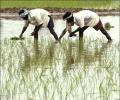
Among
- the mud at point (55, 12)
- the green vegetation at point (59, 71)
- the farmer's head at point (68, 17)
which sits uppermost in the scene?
the farmer's head at point (68, 17)

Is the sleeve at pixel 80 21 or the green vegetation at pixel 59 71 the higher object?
the sleeve at pixel 80 21

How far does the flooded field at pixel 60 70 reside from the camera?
22.1ft

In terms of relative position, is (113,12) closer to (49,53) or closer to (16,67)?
(49,53)

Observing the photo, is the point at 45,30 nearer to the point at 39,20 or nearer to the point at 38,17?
the point at 39,20

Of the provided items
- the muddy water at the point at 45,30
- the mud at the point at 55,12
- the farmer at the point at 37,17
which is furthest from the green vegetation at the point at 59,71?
the mud at the point at 55,12

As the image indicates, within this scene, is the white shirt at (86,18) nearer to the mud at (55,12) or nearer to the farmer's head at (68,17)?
the farmer's head at (68,17)

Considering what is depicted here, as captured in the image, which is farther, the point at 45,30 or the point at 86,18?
the point at 45,30

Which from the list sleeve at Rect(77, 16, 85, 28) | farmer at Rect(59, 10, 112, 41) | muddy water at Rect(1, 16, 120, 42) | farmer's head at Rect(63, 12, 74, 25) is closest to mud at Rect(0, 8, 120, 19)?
muddy water at Rect(1, 16, 120, 42)

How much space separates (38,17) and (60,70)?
4.75 meters

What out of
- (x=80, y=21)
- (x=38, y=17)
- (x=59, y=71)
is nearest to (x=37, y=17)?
(x=38, y=17)

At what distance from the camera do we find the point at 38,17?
1314 cm

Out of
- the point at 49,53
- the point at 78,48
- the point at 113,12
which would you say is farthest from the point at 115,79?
the point at 113,12

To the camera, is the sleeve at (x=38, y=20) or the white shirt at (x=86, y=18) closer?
the white shirt at (x=86, y=18)

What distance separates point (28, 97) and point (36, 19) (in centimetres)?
680
